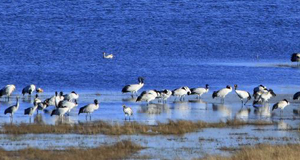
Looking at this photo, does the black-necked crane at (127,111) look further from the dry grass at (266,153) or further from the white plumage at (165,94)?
the dry grass at (266,153)

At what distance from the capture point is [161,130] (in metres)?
24.2

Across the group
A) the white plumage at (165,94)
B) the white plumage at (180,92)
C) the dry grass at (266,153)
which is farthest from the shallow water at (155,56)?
the dry grass at (266,153)

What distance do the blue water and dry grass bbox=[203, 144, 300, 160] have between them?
17829 millimetres

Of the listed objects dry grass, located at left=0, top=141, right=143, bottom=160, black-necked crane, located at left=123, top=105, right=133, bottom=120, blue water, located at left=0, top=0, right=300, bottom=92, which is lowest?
dry grass, located at left=0, top=141, right=143, bottom=160

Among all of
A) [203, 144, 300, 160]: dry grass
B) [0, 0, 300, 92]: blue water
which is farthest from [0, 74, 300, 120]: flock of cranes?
[203, 144, 300, 160]: dry grass

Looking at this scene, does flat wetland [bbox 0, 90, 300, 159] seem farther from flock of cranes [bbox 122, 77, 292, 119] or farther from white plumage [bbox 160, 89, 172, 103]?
white plumage [bbox 160, 89, 172, 103]

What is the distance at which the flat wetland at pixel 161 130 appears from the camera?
2120 centimetres

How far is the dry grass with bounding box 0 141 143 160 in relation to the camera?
1973cm

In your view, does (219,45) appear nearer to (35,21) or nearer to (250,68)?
(250,68)

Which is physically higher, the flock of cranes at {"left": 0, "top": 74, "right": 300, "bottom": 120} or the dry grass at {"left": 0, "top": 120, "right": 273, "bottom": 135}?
the flock of cranes at {"left": 0, "top": 74, "right": 300, "bottom": 120}

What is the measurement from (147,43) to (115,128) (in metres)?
39.1

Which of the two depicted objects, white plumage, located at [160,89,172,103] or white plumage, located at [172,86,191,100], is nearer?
white plumage, located at [160,89,172,103]

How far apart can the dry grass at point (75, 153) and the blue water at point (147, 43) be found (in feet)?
54.8

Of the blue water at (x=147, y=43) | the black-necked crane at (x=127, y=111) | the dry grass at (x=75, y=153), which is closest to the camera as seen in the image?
the dry grass at (x=75, y=153)
